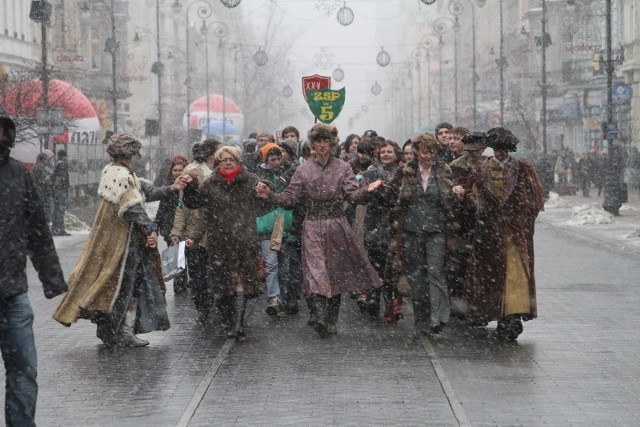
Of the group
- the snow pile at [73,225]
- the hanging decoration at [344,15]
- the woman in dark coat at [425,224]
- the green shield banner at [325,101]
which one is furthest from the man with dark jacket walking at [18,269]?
the hanging decoration at [344,15]

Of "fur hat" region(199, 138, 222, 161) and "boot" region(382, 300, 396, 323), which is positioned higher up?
"fur hat" region(199, 138, 222, 161)

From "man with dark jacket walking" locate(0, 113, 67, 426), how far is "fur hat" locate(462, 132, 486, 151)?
5.70 metres

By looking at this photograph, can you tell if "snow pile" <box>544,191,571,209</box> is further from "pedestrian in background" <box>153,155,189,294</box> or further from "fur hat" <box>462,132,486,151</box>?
"fur hat" <box>462,132,486,151</box>

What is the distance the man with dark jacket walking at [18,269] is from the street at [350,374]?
1222 millimetres

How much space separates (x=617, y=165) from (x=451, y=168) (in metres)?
22.7

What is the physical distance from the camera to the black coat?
6.68 m

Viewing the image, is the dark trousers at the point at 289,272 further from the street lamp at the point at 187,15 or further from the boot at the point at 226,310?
the street lamp at the point at 187,15

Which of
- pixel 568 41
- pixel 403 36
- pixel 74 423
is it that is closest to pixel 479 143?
pixel 74 423

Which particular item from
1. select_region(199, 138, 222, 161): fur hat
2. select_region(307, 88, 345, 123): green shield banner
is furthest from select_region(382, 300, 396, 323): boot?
select_region(307, 88, 345, 123): green shield banner

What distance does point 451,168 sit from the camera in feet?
40.0

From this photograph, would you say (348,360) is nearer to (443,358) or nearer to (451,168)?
(443,358)

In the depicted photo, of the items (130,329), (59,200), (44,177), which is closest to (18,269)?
(130,329)

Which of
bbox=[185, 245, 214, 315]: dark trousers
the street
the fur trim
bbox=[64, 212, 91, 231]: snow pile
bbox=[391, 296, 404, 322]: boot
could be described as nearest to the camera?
the street

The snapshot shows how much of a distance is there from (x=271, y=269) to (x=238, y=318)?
7.06 feet
